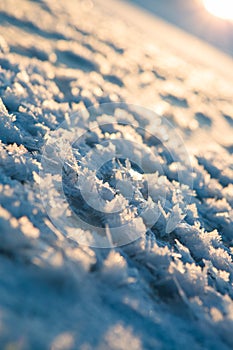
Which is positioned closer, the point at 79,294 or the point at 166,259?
the point at 79,294

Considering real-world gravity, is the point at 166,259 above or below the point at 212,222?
above

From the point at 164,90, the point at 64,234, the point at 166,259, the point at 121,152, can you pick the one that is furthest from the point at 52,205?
the point at 164,90

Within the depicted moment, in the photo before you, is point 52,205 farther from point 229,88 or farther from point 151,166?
point 229,88

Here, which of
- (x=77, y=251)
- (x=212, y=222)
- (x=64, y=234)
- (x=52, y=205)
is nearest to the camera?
(x=77, y=251)

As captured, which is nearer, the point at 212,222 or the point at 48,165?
the point at 48,165

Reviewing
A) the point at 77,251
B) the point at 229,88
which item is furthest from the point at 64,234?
the point at 229,88

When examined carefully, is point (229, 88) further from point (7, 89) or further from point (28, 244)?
point (28, 244)

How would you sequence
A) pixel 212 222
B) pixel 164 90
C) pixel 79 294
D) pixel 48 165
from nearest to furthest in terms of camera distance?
1. pixel 79 294
2. pixel 48 165
3. pixel 212 222
4. pixel 164 90

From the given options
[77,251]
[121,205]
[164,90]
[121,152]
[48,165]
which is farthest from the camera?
[164,90]

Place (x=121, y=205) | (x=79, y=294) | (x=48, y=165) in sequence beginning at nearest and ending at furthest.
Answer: (x=79, y=294) → (x=121, y=205) → (x=48, y=165)
